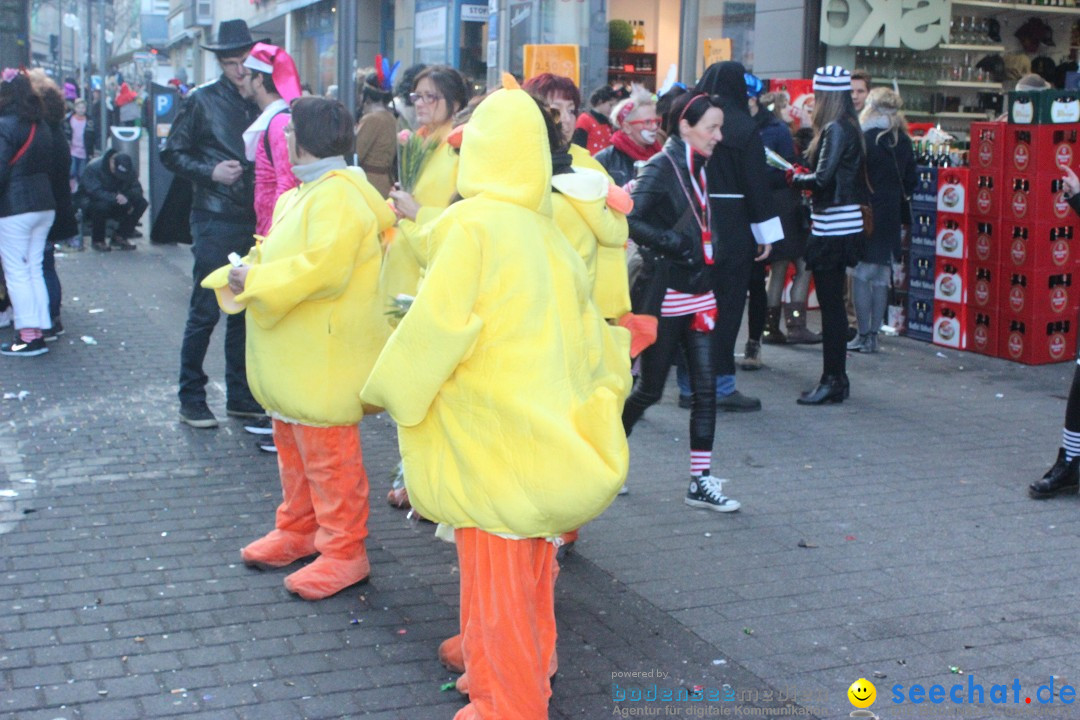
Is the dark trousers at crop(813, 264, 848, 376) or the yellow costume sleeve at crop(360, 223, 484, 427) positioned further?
the dark trousers at crop(813, 264, 848, 376)

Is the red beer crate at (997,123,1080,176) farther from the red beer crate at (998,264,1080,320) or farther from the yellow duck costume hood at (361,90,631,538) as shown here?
the yellow duck costume hood at (361,90,631,538)

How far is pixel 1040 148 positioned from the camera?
30.7 ft

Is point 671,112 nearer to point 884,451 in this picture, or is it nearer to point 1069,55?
point 884,451

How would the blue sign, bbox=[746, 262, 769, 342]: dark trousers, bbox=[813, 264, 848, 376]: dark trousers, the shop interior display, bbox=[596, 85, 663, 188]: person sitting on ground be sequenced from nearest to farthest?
1. bbox=[596, 85, 663, 188]: person sitting on ground
2. bbox=[813, 264, 848, 376]: dark trousers
3. bbox=[746, 262, 769, 342]: dark trousers
4. the shop interior display
5. the blue sign

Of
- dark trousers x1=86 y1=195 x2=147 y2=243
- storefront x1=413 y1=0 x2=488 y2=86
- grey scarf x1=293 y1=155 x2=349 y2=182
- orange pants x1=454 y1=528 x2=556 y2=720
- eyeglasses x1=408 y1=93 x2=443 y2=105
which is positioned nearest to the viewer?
orange pants x1=454 y1=528 x2=556 y2=720

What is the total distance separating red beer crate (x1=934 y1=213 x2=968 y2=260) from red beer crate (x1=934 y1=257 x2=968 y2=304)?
0.06 m

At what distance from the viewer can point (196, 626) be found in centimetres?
480

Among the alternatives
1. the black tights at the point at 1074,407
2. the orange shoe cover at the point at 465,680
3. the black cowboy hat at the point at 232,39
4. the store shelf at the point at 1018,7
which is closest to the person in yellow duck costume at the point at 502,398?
the orange shoe cover at the point at 465,680

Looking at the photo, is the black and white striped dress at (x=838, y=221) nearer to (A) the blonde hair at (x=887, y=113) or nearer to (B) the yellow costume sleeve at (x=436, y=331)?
(A) the blonde hair at (x=887, y=113)

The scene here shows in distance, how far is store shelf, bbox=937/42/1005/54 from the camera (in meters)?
14.7

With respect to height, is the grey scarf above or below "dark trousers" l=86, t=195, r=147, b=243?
above

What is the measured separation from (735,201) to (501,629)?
14.3 ft

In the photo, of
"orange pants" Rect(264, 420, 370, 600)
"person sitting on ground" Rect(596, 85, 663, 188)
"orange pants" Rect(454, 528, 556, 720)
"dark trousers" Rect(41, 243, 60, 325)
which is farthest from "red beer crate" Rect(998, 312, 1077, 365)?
"dark trousers" Rect(41, 243, 60, 325)

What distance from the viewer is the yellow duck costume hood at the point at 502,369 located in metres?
3.61
